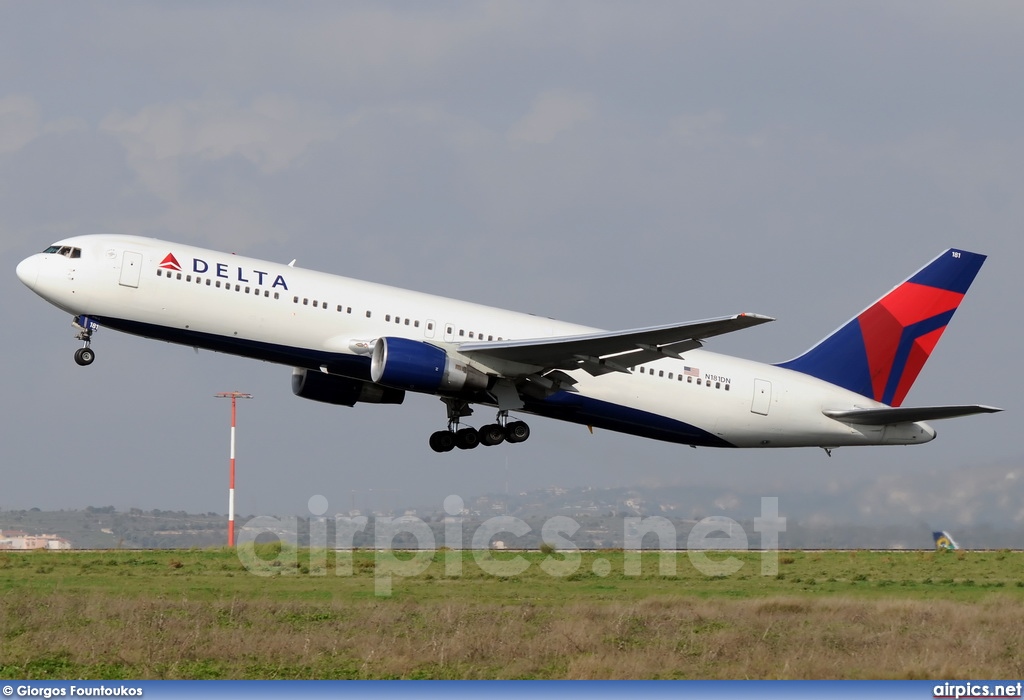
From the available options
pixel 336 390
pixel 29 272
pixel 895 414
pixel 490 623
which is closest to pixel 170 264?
pixel 29 272

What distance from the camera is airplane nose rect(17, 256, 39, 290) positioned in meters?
31.0

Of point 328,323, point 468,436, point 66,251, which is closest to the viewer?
point 66,251

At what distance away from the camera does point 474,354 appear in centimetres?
3177

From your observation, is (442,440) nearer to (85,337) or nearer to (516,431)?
(516,431)

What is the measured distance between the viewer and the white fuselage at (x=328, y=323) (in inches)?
1201

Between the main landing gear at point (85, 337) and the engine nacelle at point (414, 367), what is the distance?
733 centimetres

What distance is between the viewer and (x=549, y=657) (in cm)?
2267

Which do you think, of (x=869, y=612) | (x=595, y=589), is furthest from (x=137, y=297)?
(x=869, y=612)

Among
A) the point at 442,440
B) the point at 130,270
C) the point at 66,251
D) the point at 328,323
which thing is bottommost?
the point at 442,440

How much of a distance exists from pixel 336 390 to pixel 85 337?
731cm

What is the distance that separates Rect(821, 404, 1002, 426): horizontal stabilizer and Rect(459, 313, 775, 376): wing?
25.7 feet

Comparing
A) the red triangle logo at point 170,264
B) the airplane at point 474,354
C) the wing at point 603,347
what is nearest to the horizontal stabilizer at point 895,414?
the airplane at point 474,354

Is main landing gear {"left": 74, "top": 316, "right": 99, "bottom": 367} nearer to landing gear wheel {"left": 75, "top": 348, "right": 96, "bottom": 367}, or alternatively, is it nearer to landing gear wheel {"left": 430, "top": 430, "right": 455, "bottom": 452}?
landing gear wheel {"left": 75, "top": 348, "right": 96, "bottom": 367}

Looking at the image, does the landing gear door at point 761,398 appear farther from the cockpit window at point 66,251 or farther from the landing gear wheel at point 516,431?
the cockpit window at point 66,251
